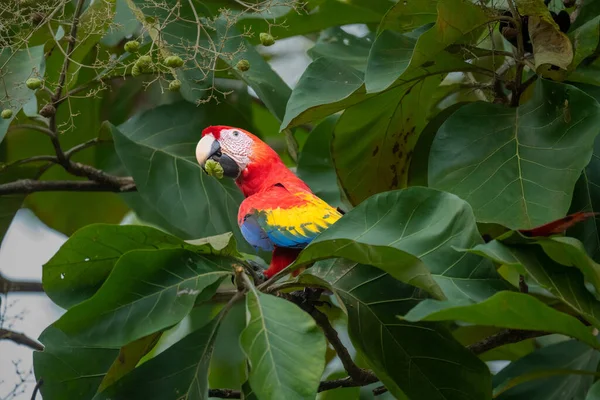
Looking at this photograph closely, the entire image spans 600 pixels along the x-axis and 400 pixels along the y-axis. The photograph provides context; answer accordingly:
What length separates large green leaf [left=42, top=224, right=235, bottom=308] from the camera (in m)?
1.28

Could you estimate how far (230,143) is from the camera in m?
1.93

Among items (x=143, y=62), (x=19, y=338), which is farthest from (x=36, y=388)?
(x=143, y=62)

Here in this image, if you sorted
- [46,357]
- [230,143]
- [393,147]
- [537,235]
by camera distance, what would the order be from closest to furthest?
[537,235] → [46,357] → [393,147] → [230,143]

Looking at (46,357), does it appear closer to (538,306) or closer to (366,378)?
(366,378)

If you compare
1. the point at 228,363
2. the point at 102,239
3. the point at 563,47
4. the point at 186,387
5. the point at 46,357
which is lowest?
the point at 228,363

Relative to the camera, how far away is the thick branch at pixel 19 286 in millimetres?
2201

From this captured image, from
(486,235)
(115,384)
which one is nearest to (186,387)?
(115,384)

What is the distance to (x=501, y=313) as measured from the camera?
1079 millimetres

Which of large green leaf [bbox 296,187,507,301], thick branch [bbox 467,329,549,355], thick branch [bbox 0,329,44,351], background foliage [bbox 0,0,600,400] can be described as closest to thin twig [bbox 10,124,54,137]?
background foliage [bbox 0,0,600,400]

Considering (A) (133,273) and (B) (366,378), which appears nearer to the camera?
(A) (133,273)

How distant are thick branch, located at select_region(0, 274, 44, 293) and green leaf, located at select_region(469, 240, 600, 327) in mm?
1383

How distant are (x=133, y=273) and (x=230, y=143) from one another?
737 millimetres

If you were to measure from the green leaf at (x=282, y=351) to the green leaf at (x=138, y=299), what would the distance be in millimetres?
130

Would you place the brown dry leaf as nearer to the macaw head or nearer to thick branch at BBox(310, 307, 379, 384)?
thick branch at BBox(310, 307, 379, 384)
